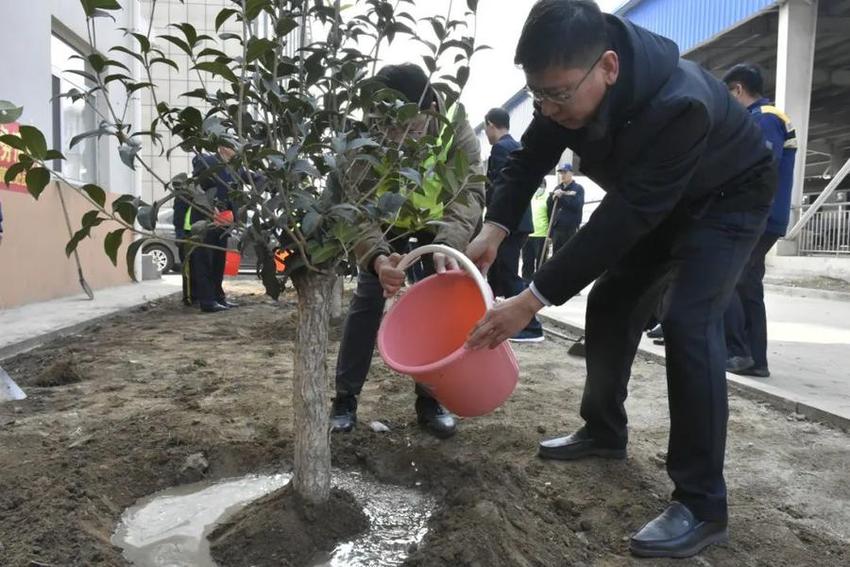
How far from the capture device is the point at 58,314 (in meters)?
6.08

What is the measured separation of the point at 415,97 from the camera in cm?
258

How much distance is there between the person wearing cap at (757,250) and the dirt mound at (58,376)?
12.4 feet

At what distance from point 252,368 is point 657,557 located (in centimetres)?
278

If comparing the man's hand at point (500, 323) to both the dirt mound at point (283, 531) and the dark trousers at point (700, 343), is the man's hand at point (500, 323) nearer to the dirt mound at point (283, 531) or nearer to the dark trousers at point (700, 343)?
the dark trousers at point (700, 343)

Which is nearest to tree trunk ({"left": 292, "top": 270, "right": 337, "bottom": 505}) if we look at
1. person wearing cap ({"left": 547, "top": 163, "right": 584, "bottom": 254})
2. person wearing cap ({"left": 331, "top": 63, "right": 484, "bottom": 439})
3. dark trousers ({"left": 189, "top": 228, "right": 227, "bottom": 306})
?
person wearing cap ({"left": 331, "top": 63, "right": 484, "bottom": 439})

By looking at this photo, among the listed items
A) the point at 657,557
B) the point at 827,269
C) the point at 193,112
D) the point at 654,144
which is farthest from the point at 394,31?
the point at 827,269

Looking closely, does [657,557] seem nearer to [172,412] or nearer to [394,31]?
[394,31]

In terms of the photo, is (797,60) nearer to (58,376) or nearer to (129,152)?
(58,376)

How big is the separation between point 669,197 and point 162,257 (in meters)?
11.6

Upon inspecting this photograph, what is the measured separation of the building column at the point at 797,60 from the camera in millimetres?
12094

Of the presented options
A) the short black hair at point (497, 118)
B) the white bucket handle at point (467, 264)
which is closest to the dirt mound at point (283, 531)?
the white bucket handle at point (467, 264)

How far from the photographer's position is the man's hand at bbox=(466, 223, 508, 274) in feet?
8.12

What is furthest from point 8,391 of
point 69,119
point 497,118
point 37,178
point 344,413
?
point 69,119

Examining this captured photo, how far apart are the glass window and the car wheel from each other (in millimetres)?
3304
